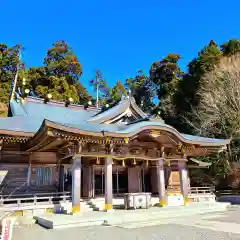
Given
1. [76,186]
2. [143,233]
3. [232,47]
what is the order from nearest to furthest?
1. [143,233]
2. [76,186]
3. [232,47]

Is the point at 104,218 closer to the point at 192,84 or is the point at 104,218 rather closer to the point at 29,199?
the point at 29,199

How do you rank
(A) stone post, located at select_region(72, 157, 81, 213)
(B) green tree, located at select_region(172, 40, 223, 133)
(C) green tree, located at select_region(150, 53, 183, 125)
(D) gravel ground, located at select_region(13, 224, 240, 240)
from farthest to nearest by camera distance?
(C) green tree, located at select_region(150, 53, 183, 125) < (B) green tree, located at select_region(172, 40, 223, 133) < (A) stone post, located at select_region(72, 157, 81, 213) < (D) gravel ground, located at select_region(13, 224, 240, 240)

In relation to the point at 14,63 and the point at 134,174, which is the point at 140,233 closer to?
the point at 134,174

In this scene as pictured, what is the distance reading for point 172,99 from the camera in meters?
33.7

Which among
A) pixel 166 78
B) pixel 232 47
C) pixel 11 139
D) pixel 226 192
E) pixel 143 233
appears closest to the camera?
pixel 143 233

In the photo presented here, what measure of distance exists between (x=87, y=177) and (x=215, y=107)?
1524 cm

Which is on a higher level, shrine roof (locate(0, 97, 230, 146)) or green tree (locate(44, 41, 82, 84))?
green tree (locate(44, 41, 82, 84))

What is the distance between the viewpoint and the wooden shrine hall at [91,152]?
443 inches

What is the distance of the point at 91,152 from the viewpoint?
11734 millimetres

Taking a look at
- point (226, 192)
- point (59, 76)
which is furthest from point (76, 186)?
point (59, 76)

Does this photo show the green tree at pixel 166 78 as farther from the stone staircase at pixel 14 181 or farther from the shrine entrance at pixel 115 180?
the stone staircase at pixel 14 181

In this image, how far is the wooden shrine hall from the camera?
11250mm

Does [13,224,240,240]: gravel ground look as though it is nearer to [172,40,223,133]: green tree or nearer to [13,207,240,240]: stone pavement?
[13,207,240,240]: stone pavement

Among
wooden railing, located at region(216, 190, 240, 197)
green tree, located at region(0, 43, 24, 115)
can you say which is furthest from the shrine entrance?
green tree, located at region(0, 43, 24, 115)
